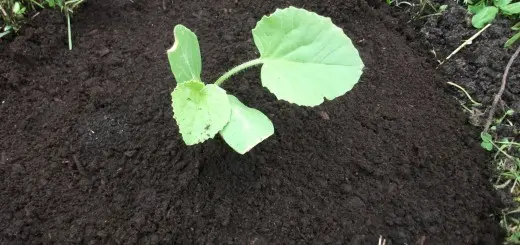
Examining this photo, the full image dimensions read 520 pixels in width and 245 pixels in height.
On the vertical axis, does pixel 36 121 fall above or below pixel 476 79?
above

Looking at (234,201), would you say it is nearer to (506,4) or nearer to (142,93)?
(142,93)

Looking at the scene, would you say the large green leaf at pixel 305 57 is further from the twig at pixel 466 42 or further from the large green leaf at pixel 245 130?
the twig at pixel 466 42

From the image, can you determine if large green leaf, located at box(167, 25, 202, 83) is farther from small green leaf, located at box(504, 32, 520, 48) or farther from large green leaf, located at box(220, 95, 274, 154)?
small green leaf, located at box(504, 32, 520, 48)

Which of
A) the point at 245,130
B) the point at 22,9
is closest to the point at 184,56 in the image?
the point at 245,130

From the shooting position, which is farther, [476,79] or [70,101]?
[476,79]

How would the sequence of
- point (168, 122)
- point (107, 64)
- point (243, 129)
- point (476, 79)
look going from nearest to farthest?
point (243, 129)
point (168, 122)
point (107, 64)
point (476, 79)

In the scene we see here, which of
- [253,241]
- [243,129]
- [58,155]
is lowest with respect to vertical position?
[253,241]

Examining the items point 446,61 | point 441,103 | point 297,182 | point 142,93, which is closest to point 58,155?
point 142,93
